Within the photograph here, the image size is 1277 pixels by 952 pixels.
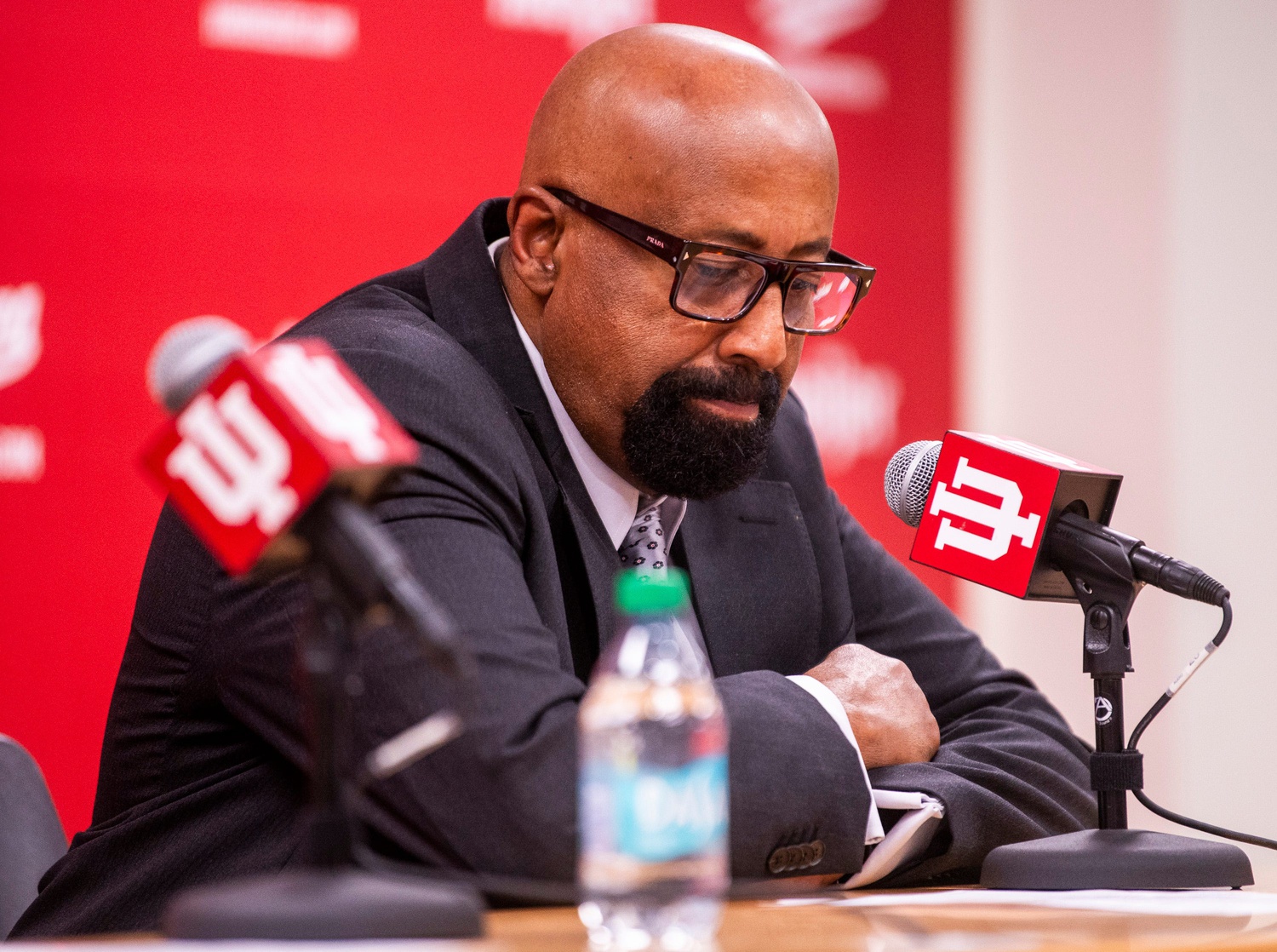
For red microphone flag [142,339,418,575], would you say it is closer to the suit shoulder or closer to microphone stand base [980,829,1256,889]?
microphone stand base [980,829,1256,889]

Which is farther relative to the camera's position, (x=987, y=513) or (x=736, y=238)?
(x=736, y=238)

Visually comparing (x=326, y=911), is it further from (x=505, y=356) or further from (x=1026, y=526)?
(x=505, y=356)

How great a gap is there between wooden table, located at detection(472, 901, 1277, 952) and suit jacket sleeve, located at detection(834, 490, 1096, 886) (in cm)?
29

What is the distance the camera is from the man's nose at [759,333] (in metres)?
1.67

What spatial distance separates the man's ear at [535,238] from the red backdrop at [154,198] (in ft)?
3.77

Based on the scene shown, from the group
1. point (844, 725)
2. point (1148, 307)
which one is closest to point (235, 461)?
point (844, 725)

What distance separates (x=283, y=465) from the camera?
0.83m

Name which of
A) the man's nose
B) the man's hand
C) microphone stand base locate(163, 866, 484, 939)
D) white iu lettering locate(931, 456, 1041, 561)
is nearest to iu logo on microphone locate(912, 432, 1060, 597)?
white iu lettering locate(931, 456, 1041, 561)

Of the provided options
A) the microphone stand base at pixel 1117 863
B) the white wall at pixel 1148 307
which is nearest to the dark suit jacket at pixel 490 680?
the microphone stand base at pixel 1117 863

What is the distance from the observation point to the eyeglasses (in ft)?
5.44

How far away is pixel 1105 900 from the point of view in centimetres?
124

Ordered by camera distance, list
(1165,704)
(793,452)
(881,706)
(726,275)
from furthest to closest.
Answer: (793,452) → (726,275) → (881,706) → (1165,704)

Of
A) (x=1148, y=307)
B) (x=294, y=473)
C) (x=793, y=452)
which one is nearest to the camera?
(x=294, y=473)

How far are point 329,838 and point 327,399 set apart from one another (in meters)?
0.27
